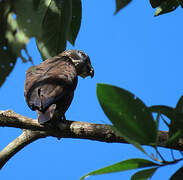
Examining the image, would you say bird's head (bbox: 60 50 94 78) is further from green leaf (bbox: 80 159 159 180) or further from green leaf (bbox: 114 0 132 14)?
green leaf (bbox: 80 159 159 180)

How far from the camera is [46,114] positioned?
3.20 meters

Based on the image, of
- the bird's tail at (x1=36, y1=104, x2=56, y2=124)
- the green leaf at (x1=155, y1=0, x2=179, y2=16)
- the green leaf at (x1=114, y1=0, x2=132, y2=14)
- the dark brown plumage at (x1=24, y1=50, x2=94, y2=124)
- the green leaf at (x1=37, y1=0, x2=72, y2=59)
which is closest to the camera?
the green leaf at (x1=114, y1=0, x2=132, y2=14)

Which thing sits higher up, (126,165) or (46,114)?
(46,114)

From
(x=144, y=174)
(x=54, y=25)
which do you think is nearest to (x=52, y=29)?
(x=54, y=25)

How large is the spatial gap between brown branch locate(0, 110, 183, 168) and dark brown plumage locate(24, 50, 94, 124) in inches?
4.7

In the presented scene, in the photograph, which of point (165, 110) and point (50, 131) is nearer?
point (165, 110)

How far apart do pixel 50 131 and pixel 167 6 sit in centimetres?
147

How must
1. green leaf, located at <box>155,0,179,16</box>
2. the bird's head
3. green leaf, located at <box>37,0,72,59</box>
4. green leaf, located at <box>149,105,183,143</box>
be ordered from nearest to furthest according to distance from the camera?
green leaf, located at <box>149,105,183,143</box>, green leaf, located at <box>37,0,72,59</box>, green leaf, located at <box>155,0,179,16</box>, the bird's head

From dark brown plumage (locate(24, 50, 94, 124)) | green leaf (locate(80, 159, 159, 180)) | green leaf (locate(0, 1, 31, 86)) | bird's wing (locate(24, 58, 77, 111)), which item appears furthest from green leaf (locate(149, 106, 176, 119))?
bird's wing (locate(24, 58, 77, 111))

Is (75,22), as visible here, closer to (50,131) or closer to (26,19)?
(50,131)

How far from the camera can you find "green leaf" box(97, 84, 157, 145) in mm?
1277

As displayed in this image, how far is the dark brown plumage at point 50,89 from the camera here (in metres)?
3.33

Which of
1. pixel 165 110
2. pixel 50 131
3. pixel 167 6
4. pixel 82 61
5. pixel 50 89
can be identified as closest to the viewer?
pixel 165 110

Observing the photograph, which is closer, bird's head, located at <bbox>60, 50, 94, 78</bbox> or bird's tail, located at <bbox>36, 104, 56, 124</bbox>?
bird's tail, located at <bbox>36, 104, 56, 124</bbox>
